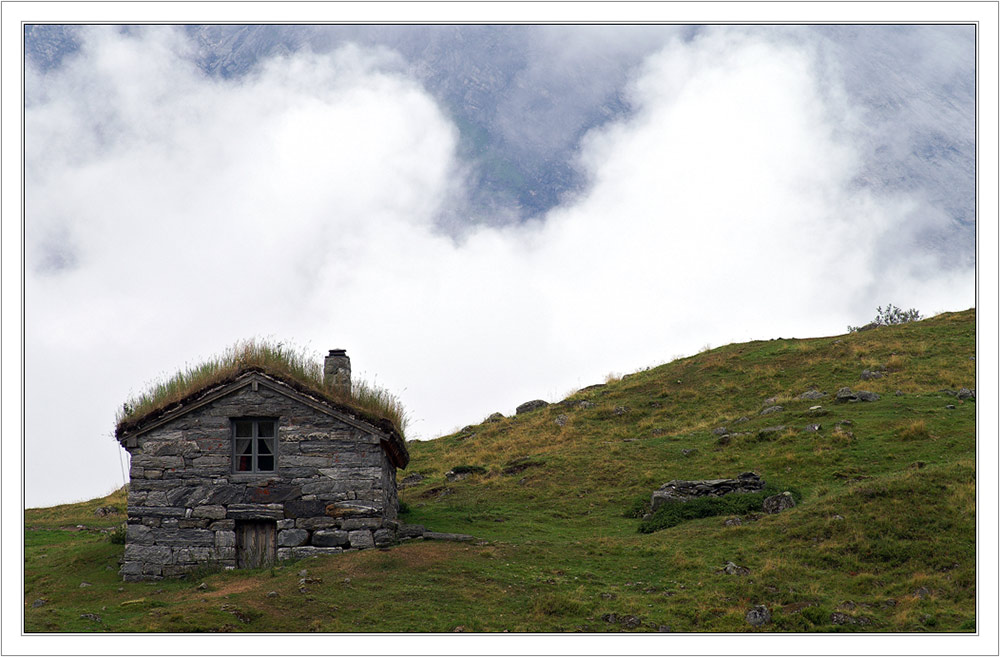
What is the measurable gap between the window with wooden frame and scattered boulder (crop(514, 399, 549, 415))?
29.0 m

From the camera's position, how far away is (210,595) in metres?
18.5

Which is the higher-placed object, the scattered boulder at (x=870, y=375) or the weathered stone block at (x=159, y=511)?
the scattered boulder at (x=870, y=375)

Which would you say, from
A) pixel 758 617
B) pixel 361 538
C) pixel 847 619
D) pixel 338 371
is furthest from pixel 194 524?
pixel 847 619

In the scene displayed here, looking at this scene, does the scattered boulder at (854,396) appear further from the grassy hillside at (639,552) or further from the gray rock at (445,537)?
the gray rock at (445,537)

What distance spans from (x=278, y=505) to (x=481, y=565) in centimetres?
551

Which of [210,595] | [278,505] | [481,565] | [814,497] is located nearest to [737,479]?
[814,497]

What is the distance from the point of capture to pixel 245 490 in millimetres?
22250

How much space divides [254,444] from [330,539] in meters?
3.25

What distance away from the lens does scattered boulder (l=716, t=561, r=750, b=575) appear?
2012 cm

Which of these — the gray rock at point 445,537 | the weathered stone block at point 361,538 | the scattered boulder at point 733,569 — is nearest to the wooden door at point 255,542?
the weathered stone block at point 361,538

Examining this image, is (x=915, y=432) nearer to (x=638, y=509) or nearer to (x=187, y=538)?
(x=638, y=509)

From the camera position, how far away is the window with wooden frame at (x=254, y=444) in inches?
896

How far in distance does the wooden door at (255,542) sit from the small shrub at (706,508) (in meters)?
10.4

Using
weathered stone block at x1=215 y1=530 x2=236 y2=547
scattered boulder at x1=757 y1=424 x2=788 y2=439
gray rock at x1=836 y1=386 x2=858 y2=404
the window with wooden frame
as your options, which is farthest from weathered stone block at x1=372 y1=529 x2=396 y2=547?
gray rock at x1=836 y1=386 x2=858 y2=404
